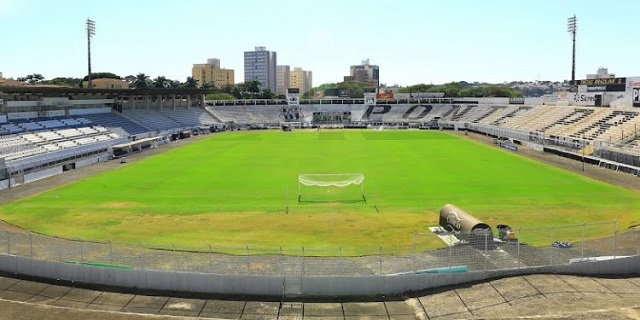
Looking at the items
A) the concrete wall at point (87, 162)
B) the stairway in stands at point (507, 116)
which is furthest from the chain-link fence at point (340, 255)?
the stairway in stands at point (507, 116)

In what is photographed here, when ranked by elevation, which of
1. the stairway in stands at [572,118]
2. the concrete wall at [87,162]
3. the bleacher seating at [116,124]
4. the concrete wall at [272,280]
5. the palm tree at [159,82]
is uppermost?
the palm tree at [159,82]

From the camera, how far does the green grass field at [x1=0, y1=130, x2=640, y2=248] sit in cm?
2861

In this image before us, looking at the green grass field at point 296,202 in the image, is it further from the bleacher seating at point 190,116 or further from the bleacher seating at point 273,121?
the bleacher seating at point 190,116

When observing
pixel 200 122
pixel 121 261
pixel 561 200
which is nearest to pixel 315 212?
Answer: pixel 121 261

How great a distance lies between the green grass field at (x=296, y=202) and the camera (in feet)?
93.9

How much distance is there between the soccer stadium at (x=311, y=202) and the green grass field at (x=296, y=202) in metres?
0.19

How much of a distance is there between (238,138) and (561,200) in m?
65.4

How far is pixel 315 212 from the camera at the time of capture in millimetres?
33188

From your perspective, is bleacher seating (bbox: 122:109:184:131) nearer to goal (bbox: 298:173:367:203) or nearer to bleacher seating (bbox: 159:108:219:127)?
bleacher seating (bbox: 159:108:219:127)

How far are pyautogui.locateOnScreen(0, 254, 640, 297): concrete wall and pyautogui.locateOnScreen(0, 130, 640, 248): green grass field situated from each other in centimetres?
577

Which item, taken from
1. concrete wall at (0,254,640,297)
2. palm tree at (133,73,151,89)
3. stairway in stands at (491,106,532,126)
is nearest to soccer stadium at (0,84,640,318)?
concrete wall at (0,254,640,297)

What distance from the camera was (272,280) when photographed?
1928 cm

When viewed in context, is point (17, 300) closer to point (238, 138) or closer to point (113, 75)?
point (238, 138)

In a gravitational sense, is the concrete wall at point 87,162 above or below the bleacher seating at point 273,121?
below
